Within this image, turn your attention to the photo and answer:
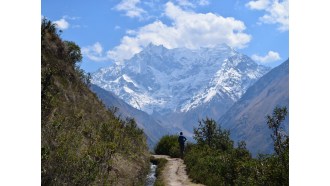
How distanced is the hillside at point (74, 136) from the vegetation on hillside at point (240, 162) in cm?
579

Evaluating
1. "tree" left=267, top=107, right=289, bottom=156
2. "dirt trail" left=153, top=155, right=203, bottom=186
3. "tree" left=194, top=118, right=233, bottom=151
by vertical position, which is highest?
"tree" left=267, top=107, right=289, bottom=156

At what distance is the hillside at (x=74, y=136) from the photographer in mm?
16609

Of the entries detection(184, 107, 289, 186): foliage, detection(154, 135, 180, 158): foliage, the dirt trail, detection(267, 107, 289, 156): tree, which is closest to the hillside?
the dirt trail

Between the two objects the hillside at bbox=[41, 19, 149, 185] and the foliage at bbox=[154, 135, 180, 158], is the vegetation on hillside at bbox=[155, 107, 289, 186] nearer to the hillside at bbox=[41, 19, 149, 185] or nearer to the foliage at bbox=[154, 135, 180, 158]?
the foliage at bbox=[154, 135, 180, 158]

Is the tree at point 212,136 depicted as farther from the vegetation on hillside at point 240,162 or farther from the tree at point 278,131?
the tree at point 278,131

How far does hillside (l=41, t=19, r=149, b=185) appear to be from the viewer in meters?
16.6

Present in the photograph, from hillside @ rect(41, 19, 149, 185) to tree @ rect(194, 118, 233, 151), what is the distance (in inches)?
285

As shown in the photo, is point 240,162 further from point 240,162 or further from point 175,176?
point 175,176

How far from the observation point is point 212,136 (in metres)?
50.2
